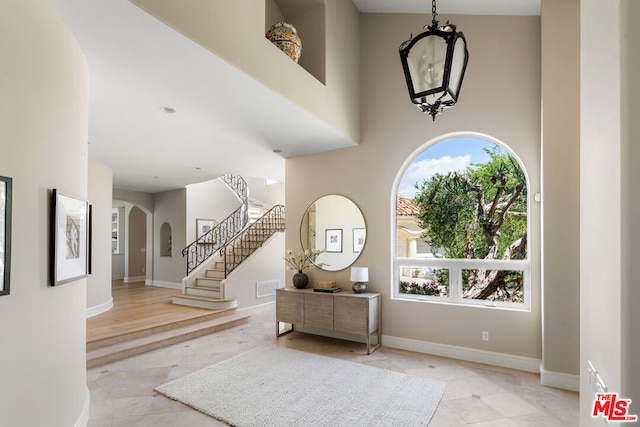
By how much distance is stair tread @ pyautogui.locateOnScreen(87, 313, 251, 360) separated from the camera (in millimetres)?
4574

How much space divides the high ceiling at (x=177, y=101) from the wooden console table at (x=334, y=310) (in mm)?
2212

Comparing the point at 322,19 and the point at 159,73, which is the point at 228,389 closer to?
the point at 159,73

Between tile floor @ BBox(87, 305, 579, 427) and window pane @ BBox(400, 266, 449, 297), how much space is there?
0.83 m

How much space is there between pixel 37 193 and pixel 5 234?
15.7 inches

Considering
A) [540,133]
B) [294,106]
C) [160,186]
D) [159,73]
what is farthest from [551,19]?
[160,186]

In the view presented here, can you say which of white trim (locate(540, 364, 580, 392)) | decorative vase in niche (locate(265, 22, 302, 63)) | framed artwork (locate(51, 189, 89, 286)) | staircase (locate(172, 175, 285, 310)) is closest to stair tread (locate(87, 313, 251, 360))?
staircase (locate(172, 175, 285, 310))

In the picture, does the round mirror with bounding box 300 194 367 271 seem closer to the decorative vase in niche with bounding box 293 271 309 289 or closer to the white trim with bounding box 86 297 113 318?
the decorative vase in niche with bounding box 293 271 309 289

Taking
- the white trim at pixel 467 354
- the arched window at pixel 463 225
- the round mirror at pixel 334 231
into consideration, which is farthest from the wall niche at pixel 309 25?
the white trim at pixel 467 354

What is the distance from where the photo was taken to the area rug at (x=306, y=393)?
3.05 meters

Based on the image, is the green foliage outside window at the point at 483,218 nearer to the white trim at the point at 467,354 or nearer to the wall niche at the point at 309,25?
the white trim at the point at 467,354

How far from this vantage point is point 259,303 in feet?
25.9

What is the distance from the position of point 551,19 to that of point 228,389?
17.3ft

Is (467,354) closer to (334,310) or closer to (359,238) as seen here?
(334,310)

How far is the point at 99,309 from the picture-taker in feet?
21.2
